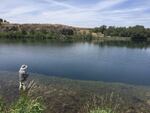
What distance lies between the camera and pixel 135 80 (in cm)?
2838

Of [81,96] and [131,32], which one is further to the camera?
[131,32]

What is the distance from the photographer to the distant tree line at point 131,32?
116500mm

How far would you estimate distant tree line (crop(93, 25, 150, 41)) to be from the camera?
116500mm

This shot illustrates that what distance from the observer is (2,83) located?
21.4 metres

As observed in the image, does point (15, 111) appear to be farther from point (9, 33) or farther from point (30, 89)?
point (9, 33)

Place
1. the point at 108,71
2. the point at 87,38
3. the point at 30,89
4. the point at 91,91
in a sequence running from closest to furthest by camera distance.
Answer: the point at 30,89, the point at 91,91, the point at 108,71, the point at 87,38

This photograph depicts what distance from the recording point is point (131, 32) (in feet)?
385

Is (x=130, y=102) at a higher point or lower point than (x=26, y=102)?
lower

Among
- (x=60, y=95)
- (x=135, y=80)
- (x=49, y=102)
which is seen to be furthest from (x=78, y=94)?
(x=135, y=80)

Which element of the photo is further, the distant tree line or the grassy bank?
the distant tree line

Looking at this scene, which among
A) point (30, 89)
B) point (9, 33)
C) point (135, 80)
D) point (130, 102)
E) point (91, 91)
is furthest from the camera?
point (9, 33)

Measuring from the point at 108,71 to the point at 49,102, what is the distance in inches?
676

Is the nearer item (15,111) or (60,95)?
(15,111)

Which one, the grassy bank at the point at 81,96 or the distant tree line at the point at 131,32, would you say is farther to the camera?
the distant tree line at the point at 131,32
